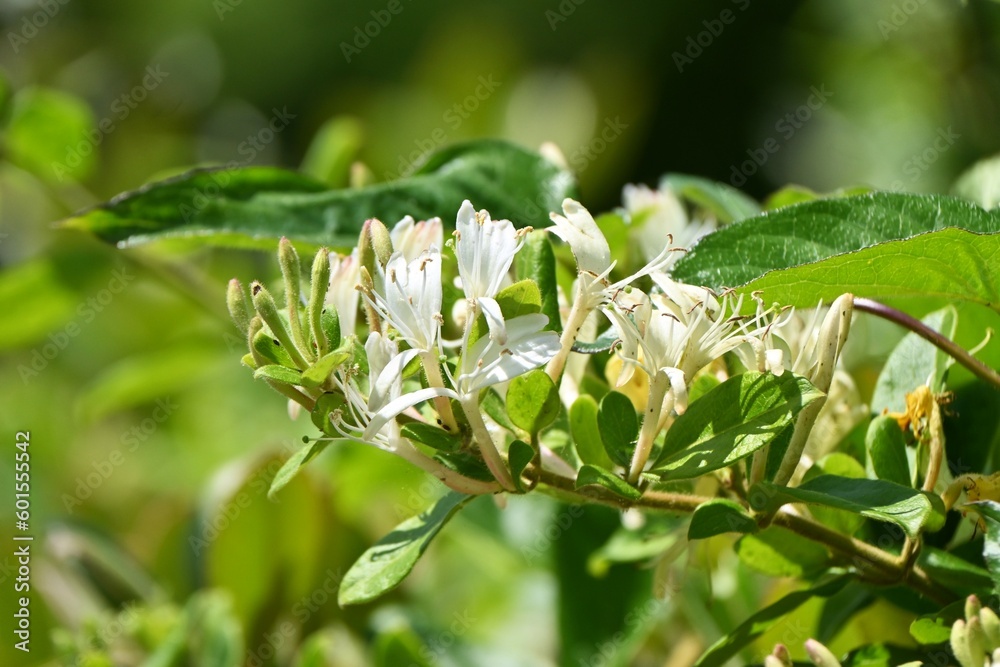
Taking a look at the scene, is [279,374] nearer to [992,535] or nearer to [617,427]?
[617,427]

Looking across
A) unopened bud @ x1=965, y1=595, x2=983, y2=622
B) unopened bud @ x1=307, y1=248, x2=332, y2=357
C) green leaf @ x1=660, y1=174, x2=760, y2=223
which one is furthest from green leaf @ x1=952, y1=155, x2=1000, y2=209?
unopened bud @ x1=307, y1=248, x2=332, y2=357

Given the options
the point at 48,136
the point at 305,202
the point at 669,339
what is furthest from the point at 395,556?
the point at 48,136

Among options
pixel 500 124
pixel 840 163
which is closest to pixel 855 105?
pixel 840 163

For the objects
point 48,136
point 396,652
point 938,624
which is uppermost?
point 48,136

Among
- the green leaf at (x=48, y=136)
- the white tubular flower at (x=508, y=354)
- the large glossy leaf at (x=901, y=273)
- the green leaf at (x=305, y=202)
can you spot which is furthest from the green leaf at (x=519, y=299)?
the green leaf at (x=48, y=136)

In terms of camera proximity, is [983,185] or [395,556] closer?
[395,556]

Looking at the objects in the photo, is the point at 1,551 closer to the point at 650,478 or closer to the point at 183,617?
the point at 183,617

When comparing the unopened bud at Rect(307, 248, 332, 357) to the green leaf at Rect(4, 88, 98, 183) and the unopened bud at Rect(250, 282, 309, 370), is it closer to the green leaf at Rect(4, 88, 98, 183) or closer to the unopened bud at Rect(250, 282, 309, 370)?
the unopened bud at Rect(250, 282, 309, 370)
